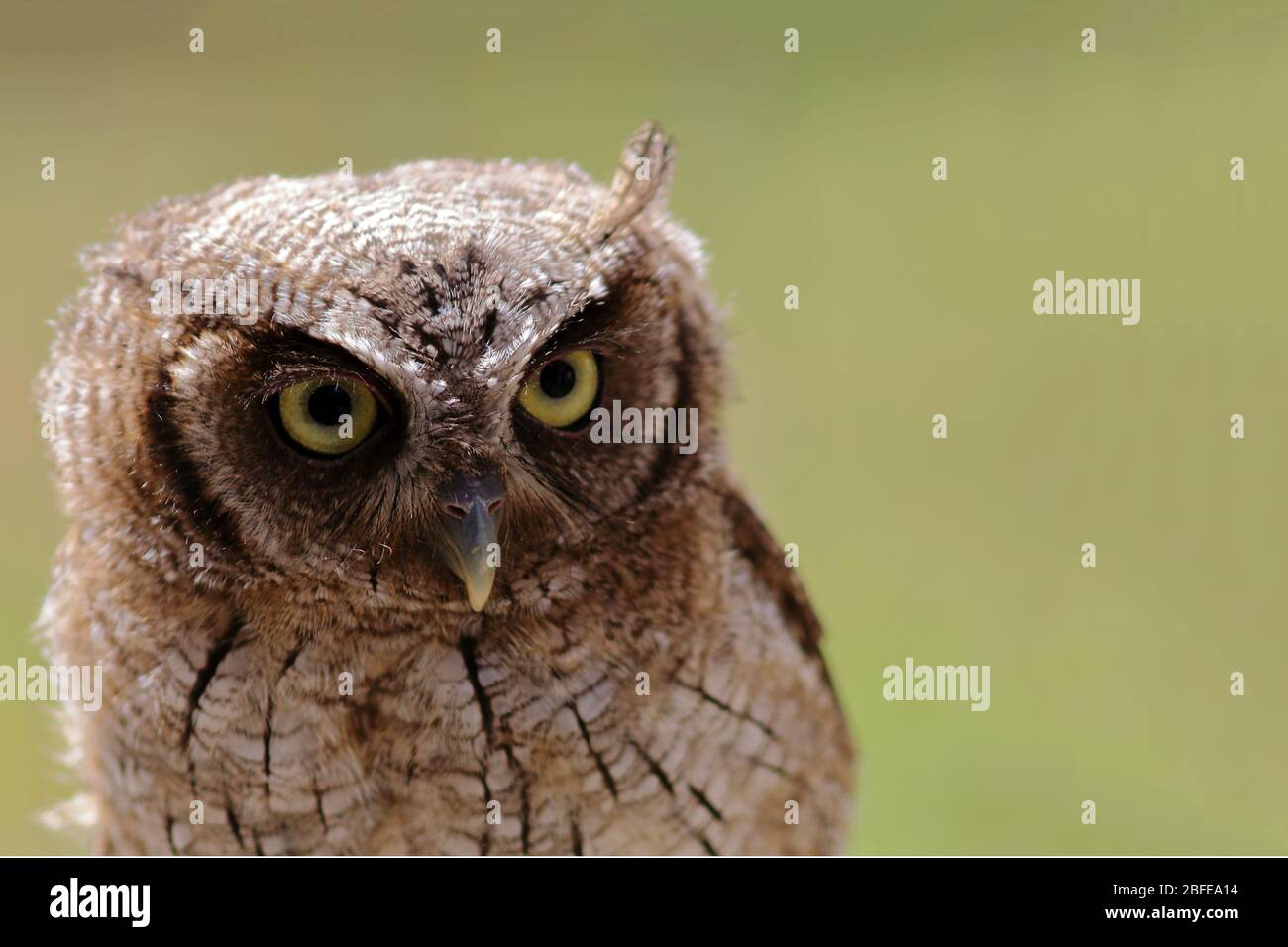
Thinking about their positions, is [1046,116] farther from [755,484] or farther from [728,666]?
[728,666]

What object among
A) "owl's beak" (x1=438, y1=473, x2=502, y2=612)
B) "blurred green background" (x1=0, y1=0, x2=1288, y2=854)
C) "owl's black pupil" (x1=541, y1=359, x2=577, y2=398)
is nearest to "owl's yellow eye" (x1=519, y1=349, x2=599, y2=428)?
"owl's black pupil" (x1=541, y1=359, x2=577, y2=398)

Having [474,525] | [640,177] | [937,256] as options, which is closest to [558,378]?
[474,525]

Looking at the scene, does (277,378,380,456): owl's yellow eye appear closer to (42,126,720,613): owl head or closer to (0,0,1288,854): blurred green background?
(42,126,720,613): owl head

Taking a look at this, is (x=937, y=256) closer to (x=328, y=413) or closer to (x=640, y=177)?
(x=640, y=177)

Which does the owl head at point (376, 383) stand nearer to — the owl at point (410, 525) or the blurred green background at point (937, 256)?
the owl at point (410, 525)

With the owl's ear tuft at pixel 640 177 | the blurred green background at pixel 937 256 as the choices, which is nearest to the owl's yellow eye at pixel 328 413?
the owl's ear tuft at pixel 640 177

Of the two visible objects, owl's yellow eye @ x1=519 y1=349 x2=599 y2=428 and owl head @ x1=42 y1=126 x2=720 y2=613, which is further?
owl's yellow eye @ x1=519 y1=349 x2=599 y2=428

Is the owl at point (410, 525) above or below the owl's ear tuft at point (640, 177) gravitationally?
below

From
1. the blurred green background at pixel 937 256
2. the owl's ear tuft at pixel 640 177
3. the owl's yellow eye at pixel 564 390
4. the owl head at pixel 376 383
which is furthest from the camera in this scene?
the blurred green background at pixel 937 256

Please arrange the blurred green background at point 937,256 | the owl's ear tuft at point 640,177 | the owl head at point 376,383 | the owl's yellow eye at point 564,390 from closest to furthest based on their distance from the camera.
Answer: the owl head at point 376,383, the owl's yellow eye at point 564,390, the owl's ear tuft at point 640,177, the blurred green background at point 937,256
